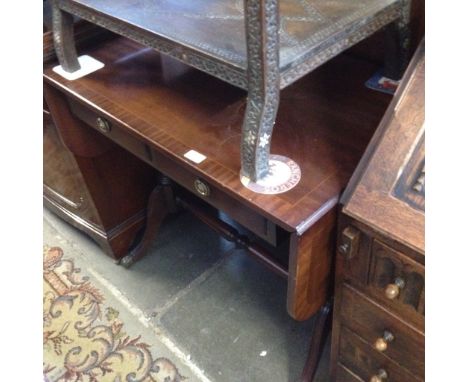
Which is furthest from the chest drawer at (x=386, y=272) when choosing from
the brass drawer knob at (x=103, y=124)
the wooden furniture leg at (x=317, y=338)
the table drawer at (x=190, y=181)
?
the brass drawer knob at (x=103, y=124)

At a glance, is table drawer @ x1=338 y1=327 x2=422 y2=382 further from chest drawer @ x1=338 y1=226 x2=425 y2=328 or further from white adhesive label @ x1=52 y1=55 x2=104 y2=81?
white adhesive label @ x1=52 y1=55 x2=104 y2=81

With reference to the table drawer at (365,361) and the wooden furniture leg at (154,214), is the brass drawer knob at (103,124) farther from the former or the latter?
the table drawer at (365,361)

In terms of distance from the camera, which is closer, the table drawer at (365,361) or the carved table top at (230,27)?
the carved table top at (230,27)

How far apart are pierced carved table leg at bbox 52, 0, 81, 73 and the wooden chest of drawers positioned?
2.42ft

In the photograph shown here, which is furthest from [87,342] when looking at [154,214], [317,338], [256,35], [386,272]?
[256,35]

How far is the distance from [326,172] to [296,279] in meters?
0.19

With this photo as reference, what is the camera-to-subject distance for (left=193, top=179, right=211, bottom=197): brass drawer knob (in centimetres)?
87

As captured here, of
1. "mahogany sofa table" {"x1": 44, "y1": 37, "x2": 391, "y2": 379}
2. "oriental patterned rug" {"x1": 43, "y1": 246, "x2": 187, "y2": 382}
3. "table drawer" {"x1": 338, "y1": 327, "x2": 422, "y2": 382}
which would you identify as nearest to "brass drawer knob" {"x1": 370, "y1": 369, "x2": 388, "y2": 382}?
"table drawer" {"x1": 338, "y1": 327, "x2": 422, "y2": 382}

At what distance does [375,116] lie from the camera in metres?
0.91

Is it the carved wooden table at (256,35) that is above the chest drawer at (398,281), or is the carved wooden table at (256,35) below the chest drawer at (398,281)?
above

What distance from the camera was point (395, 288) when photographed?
0.73 m

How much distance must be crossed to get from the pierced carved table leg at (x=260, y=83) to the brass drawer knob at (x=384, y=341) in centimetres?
36

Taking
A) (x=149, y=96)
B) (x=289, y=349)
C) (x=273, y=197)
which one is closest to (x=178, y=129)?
(x=149, y=96)

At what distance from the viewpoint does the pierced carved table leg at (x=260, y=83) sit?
627 mm
